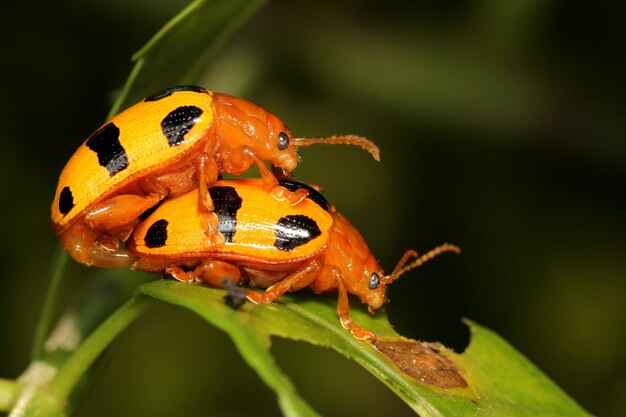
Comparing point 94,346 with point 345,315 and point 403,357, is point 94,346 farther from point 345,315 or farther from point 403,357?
point 403,357

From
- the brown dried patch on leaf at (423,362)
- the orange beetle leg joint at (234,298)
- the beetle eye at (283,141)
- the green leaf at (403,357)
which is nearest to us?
the green leaf at (403,357)

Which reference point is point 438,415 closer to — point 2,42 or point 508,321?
point 508,321

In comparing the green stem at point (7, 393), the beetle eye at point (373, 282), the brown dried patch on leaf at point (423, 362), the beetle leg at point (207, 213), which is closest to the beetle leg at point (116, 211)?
the beetle leg at point (207, 213)

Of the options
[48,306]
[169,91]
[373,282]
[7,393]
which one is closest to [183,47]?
[169,91]

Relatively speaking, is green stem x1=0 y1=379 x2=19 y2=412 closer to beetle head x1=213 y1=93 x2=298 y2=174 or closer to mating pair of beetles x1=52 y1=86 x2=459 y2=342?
mating pair of beetles x1=52 y1=86 x2=459 y2=342

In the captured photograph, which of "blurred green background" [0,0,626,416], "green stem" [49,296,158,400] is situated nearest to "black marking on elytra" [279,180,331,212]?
"green stem" [49,296,158,400]

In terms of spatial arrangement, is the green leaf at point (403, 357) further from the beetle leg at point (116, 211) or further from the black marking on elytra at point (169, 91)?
the black marking on elytra at point (169, 91)
